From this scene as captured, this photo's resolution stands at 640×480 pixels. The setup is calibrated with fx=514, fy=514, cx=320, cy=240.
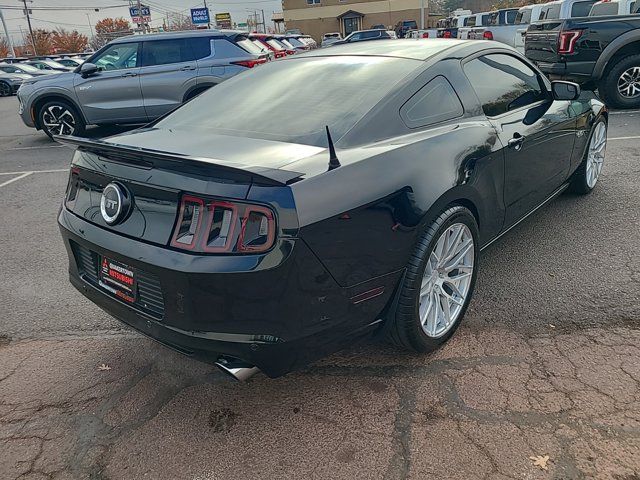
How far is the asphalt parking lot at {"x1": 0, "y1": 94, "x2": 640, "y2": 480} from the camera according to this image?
2.15 metres

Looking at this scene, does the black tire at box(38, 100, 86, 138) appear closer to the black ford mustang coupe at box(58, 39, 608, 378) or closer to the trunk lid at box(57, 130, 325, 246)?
the black ford mustang coupe at box(58, 39, 608, 378)

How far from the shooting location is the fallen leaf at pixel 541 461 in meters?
2.05

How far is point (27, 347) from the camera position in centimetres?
316

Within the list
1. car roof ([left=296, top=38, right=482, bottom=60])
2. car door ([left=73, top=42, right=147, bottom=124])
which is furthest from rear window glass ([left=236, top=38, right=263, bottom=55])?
car roof ([left=296, top=38, right=482, bottom=60])

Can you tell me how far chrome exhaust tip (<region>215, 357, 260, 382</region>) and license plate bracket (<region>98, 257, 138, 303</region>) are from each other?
0.54 metres

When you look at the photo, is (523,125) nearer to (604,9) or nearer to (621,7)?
(621,7)

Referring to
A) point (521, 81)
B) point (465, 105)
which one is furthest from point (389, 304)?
Result: point (521, 81)

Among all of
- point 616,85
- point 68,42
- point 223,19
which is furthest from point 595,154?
point 68,42

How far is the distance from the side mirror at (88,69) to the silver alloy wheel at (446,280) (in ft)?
27.0

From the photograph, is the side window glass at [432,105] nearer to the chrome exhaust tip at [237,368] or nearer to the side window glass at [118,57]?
the chrome exhaust tip at [237,368]

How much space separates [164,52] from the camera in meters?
9.04

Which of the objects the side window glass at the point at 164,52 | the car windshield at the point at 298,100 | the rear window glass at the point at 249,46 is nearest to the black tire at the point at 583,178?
the car windshield at the point at 298,100

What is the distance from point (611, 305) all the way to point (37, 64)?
34289 mm

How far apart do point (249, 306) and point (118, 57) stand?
28.3 feet
